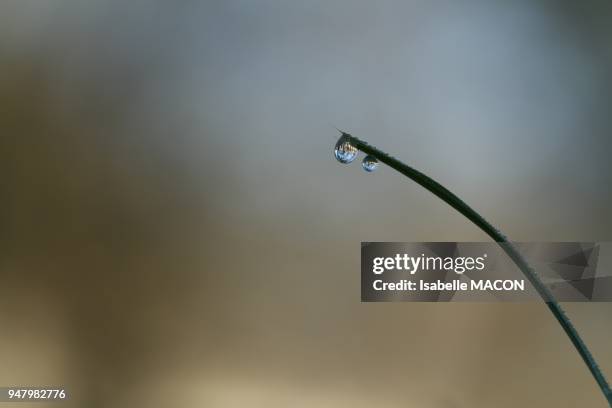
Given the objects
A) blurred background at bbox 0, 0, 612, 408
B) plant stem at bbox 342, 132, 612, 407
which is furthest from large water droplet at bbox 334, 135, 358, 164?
blurred background at bbox 0, 0, 612, 408

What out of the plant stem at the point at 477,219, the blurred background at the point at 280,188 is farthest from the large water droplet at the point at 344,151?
the blurred background at the point at 280,188

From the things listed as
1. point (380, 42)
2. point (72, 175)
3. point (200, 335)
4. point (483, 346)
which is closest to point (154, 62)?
point (72, 175)

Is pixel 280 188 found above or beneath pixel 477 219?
above

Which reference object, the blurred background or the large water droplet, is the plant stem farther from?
the blurred background

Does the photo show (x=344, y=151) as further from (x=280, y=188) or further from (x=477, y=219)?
(x=280, y=188)

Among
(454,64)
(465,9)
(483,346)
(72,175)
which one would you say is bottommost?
(483,346)

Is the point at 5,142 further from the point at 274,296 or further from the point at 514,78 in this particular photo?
the point at 514,78

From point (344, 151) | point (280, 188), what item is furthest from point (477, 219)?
point (280, 188)

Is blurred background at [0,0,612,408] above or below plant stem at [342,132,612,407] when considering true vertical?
above

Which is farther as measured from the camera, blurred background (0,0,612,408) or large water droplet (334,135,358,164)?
blurred background (0,0,612,408)
